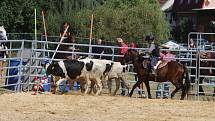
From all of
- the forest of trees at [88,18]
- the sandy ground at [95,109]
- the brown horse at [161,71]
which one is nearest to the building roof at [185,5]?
the forest of trees at [88,18]

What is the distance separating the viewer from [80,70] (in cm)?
1691

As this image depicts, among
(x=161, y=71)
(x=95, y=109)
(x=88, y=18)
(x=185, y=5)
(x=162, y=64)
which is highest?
(x=185, y=5)

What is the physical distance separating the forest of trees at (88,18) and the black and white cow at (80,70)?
70.7ft

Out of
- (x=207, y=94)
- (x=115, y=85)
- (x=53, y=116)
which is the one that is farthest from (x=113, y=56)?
(x=53, y=116)

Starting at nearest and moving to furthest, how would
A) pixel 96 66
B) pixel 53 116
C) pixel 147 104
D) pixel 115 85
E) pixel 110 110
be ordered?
pixel 53 116, pixel 110 110, pixel 147 104, pixel 96 66, pixel 115 85

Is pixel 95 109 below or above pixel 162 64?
below

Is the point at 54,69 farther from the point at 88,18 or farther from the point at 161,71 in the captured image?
the point at 88,18

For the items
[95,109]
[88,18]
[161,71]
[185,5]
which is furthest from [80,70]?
[185,5]

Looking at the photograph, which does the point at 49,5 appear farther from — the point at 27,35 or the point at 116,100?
the point at 116,100

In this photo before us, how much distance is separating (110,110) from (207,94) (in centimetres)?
583

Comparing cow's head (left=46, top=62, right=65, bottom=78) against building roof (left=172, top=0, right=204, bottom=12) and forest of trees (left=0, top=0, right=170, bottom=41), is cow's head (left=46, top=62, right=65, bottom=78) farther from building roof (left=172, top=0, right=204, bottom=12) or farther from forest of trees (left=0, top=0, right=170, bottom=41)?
building roof (left=172, top=0, right=204, bottom=12)

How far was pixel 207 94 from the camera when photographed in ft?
61.2

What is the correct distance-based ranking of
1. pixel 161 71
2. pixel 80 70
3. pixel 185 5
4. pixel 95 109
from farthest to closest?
pixel 185 5, pixel 161 71, pixel 80 70, pixel 95 109

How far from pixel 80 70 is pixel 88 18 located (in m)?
25.8
